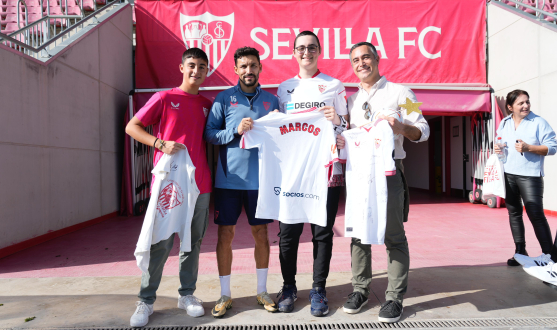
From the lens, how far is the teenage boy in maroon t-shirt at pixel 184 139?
2518mm

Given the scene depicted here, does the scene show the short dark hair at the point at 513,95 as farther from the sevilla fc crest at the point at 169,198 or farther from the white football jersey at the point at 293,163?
the sevilla fc crest at the point at 169,198

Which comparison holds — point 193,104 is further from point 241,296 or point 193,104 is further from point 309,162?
point 241,296

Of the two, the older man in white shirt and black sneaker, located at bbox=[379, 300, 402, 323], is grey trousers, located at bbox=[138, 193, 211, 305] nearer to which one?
the older man in white shirt

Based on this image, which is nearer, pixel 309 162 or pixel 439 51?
pixel 309 162

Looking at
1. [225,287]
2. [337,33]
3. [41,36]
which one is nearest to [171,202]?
[225,287]

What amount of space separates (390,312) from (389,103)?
1.48 metres

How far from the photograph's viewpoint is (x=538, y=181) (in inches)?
131

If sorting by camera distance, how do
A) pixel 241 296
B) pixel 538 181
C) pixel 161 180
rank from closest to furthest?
pixel 161 180 → pixel 241 296 → pixel 538 181

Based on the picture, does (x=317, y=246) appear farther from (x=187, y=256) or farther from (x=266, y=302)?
(x=187, y=256)

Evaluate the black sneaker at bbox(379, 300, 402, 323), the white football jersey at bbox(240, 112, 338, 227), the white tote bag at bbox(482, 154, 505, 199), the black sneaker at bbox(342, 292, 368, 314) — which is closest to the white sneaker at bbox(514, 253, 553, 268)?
the white tote bag at bbox(482, 154, 505, 199)

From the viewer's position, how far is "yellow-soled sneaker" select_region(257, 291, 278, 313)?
2557mm

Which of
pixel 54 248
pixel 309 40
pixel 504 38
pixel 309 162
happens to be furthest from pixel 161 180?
pixel 504 38

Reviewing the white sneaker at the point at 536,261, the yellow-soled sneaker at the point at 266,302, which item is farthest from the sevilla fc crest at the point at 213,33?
the white sneaker at the point at 536,261

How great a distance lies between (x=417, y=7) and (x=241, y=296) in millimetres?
7577
